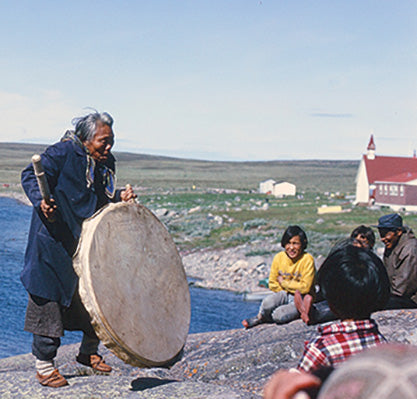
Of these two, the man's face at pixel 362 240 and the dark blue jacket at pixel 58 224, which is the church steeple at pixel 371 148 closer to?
the man's face at pixel 362 240

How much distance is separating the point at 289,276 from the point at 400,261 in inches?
48.9

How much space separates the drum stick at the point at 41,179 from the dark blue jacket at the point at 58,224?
0.23ft

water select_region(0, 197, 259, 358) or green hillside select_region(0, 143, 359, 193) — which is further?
green hillside select_region(0, 143, 359, 193)


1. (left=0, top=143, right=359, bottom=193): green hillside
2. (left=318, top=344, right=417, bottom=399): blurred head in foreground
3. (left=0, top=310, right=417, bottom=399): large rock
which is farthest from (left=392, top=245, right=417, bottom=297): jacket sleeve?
(left=0, top=143, right=359, bottom=193): green hillside

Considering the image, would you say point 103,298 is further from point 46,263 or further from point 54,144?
point 54,144

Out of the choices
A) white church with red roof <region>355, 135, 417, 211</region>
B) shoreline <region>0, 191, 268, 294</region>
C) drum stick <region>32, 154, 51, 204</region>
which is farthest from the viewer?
white church with red roof <region>355, 135, 417, 211</region>

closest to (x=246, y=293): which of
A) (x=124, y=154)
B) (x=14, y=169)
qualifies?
(x=14, y=169)

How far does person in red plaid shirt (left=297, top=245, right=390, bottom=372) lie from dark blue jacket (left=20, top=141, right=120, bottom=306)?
2.43 m

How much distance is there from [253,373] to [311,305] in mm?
1050

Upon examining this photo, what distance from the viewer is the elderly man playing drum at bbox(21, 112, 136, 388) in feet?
14.0

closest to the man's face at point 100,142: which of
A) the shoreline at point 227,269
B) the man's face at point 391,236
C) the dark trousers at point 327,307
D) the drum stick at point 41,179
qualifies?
the drum stick at point 41,179

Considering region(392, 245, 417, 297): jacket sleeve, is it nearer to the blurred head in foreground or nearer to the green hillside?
the blurred head in foreground

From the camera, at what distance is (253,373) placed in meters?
6.20

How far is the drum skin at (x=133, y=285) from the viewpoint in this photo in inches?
159
